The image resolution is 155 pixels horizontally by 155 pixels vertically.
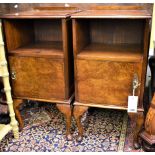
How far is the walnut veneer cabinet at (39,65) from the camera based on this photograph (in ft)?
3.88

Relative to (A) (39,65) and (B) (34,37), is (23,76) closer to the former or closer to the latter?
(A) (39,65)

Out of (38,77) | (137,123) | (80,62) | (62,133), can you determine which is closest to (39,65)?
(38,77)

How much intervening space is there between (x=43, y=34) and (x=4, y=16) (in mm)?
385

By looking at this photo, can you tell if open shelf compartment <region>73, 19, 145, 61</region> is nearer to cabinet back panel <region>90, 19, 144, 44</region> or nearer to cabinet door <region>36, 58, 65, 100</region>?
cabinet back panel <region>90, 19, 144, 44</region>

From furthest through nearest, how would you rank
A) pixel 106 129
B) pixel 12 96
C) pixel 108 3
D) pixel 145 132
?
pixel 108 3, pixel 106 129, pixel 12 96, pixel 145 132

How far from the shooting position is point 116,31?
4.67ft

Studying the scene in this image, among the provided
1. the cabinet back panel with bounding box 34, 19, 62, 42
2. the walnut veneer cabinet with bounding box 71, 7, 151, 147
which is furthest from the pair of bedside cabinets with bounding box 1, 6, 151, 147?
the cabinet back panel with bounding box 34, 19, 62, 42

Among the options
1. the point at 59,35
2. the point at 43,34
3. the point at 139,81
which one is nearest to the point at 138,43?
the point at 139,81

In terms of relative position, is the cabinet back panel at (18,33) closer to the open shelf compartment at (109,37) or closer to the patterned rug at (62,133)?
the open shelf compartment at (109,37)

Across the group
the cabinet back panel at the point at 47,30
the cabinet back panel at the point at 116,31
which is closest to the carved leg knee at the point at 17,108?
the cabinet back panel at the point at 47,30

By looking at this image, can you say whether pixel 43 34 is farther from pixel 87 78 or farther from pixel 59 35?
pixel 87 78

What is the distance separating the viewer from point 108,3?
160 centimetres

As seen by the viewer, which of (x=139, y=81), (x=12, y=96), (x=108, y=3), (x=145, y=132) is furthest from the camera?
(x=108, y=3)

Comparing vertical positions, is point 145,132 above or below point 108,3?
below
